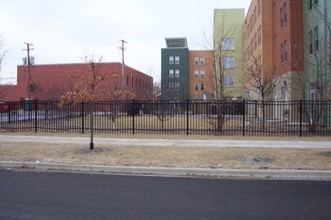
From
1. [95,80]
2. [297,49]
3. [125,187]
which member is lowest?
[125,187]

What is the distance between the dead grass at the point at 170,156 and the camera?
35.0 ft

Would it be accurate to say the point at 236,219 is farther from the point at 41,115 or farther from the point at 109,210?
Answer: the point at 41,115

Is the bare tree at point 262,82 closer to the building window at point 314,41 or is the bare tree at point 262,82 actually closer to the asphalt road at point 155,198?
the building window at point 314,41

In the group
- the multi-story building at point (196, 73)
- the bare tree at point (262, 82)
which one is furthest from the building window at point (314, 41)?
the multi-story building at point (196, 73)

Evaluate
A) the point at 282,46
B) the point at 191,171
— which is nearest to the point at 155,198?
the point at 191,171

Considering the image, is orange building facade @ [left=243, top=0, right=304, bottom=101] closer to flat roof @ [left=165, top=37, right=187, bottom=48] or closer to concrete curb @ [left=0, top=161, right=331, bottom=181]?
concrete curb @ [left=0, top=161, right=331, bottom=181]

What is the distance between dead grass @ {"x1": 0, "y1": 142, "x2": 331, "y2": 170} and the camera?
10.7 meters

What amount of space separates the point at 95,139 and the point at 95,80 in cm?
359

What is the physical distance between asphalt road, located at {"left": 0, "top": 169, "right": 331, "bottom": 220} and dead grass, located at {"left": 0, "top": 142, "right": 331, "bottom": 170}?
135 centimetres

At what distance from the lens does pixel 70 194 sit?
7.56 m

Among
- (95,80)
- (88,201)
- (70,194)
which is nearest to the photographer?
(88,201)

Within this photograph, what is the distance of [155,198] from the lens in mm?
7289

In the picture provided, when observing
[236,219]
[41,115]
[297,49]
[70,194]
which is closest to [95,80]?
[70,194]

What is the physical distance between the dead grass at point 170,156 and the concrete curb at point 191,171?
35 cm
